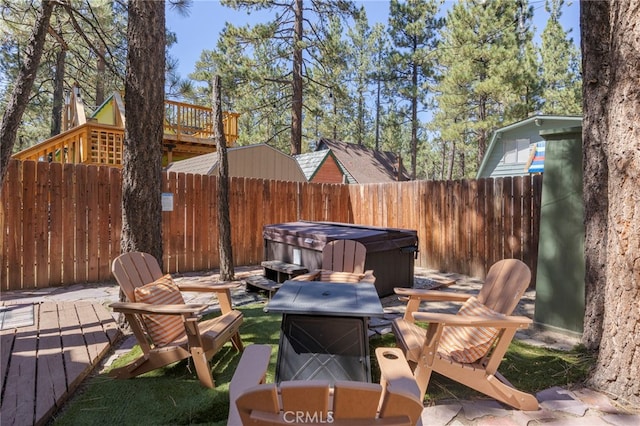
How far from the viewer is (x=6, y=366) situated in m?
2.62

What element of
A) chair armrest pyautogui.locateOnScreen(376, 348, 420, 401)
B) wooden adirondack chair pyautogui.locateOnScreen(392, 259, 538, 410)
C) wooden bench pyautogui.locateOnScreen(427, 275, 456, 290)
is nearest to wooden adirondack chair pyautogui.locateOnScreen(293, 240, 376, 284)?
wooden adirondack chair pyautogui.locateOnScreen(392, 259, 538, 410)

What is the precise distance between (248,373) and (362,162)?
1798cm

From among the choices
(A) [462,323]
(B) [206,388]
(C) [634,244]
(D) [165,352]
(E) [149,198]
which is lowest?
(B) [206,388]

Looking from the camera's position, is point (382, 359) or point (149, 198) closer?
point (382, 359)

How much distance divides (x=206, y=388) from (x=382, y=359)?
1484mm

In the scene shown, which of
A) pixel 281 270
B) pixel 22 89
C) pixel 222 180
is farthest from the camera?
pixel 222 180

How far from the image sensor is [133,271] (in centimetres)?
283

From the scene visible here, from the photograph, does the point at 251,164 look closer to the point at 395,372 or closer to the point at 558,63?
the point at 395,372

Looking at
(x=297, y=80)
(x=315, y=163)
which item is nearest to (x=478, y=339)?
(x=297, y=80)

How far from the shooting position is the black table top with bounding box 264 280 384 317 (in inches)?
83.4

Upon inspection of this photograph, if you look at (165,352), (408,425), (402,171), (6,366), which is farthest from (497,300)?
(402,171)

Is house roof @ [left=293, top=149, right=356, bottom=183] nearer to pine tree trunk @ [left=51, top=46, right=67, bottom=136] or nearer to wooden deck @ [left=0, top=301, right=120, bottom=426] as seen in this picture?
pine tree trunk @ [left=51, top=46, right=67, bottom=136]

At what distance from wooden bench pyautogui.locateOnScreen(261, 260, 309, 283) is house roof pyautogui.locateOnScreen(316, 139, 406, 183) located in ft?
40.0

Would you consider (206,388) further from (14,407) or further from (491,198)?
(491,198)
